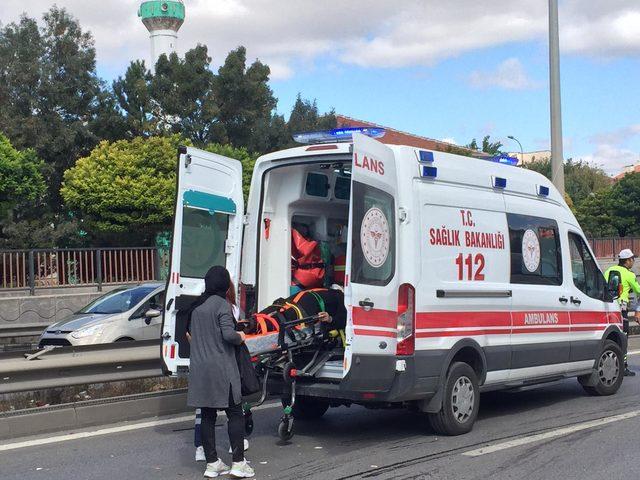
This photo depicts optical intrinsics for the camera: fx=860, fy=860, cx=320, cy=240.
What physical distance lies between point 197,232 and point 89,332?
5.37 meters

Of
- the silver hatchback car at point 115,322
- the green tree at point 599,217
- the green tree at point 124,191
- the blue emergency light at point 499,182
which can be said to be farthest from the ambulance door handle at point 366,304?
the green tree at point 599,217

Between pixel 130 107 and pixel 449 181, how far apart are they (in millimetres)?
29011

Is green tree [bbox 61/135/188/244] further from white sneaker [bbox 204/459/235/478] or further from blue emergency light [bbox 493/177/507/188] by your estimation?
white sneaker [bbox 204/459/235/478]

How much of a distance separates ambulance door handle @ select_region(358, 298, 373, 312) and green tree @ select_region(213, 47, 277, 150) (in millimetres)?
29129

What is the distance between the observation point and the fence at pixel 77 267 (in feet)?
65.9

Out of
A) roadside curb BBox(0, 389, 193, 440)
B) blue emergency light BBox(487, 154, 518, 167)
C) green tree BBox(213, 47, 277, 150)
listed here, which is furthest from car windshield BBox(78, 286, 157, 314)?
green tree BBox(213, 47, 277, 150)

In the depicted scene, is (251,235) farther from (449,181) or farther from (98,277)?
(98,277)

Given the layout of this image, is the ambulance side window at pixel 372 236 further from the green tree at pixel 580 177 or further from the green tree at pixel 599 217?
the green tree at pixel 580 177

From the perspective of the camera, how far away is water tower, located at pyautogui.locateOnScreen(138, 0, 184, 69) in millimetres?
44875

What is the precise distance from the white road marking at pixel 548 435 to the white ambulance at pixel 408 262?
49cm

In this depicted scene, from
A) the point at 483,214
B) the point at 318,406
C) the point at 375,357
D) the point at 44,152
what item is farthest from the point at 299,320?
the point at 44,152

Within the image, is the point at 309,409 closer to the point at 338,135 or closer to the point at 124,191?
the point at 338,135

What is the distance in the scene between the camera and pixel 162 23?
4494 centimetres

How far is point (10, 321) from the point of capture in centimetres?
1988
